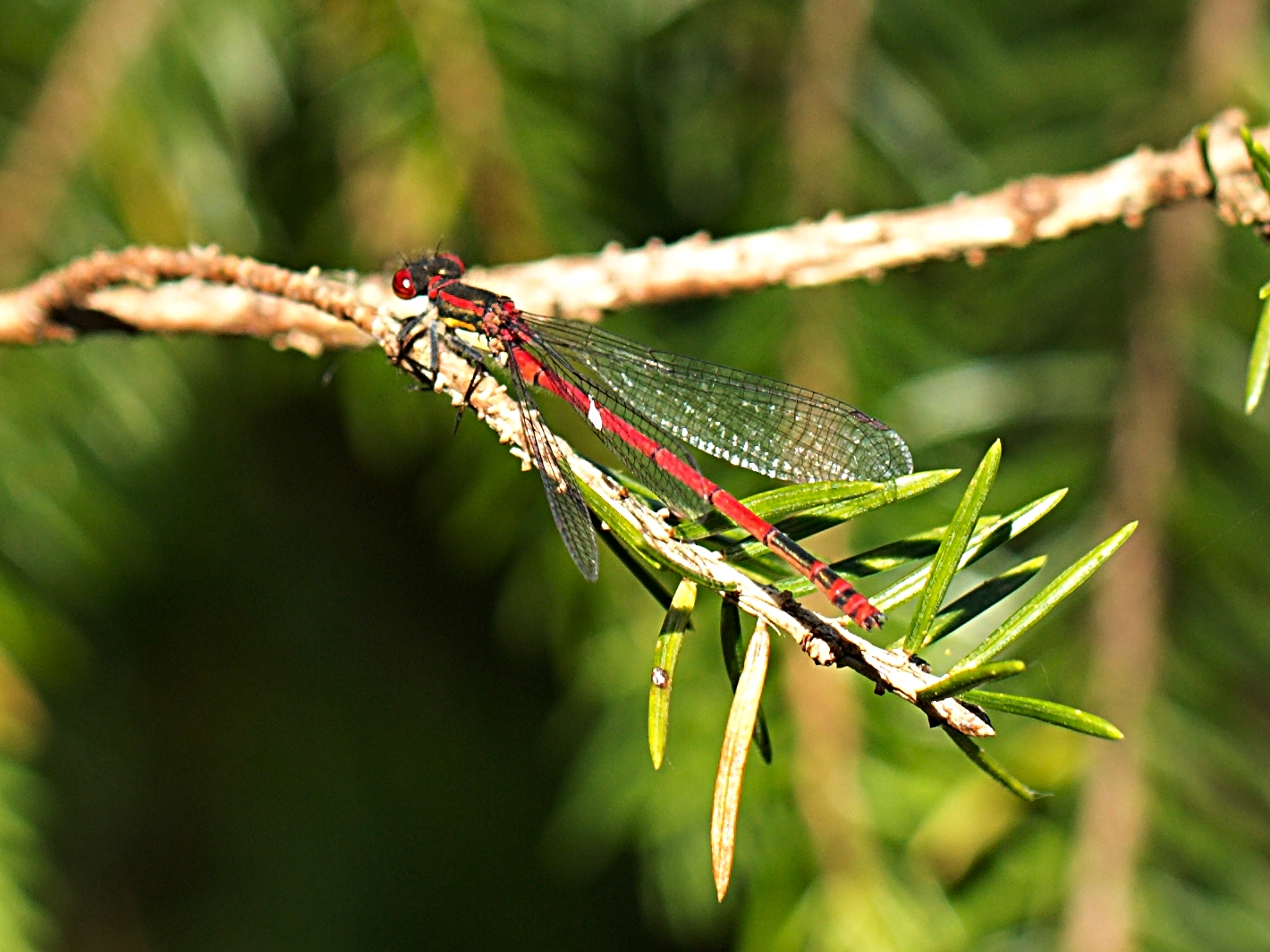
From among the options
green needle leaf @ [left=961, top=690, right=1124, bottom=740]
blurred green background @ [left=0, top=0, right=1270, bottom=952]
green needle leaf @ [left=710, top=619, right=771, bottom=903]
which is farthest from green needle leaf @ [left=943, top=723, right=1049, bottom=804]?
blurred green background @ [left=0, top=0, right=1270, bottom=952]

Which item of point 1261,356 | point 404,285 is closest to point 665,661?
point 1261,356

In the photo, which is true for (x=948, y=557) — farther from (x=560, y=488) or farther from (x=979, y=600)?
(x=560, y=488)

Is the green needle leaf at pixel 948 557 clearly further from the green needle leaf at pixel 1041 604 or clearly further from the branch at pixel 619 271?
Answer: the branch at pixel 619 271

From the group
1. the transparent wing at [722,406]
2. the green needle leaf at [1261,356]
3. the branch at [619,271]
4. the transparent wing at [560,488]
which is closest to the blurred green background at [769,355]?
the transparent wing at [722,406]

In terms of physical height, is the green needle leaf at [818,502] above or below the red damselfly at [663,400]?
below

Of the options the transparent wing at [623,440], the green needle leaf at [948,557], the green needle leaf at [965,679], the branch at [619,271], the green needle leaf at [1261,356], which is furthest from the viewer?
the transparent wing at [623,440]

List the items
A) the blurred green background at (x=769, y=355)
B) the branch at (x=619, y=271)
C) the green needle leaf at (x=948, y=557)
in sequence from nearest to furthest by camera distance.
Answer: the green needle leaf at (x=948, y=557) → the branch at (x=619, y=271) → the blurred green background at (x=769, y=355)

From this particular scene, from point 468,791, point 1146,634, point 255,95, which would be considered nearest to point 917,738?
point 1146,634
